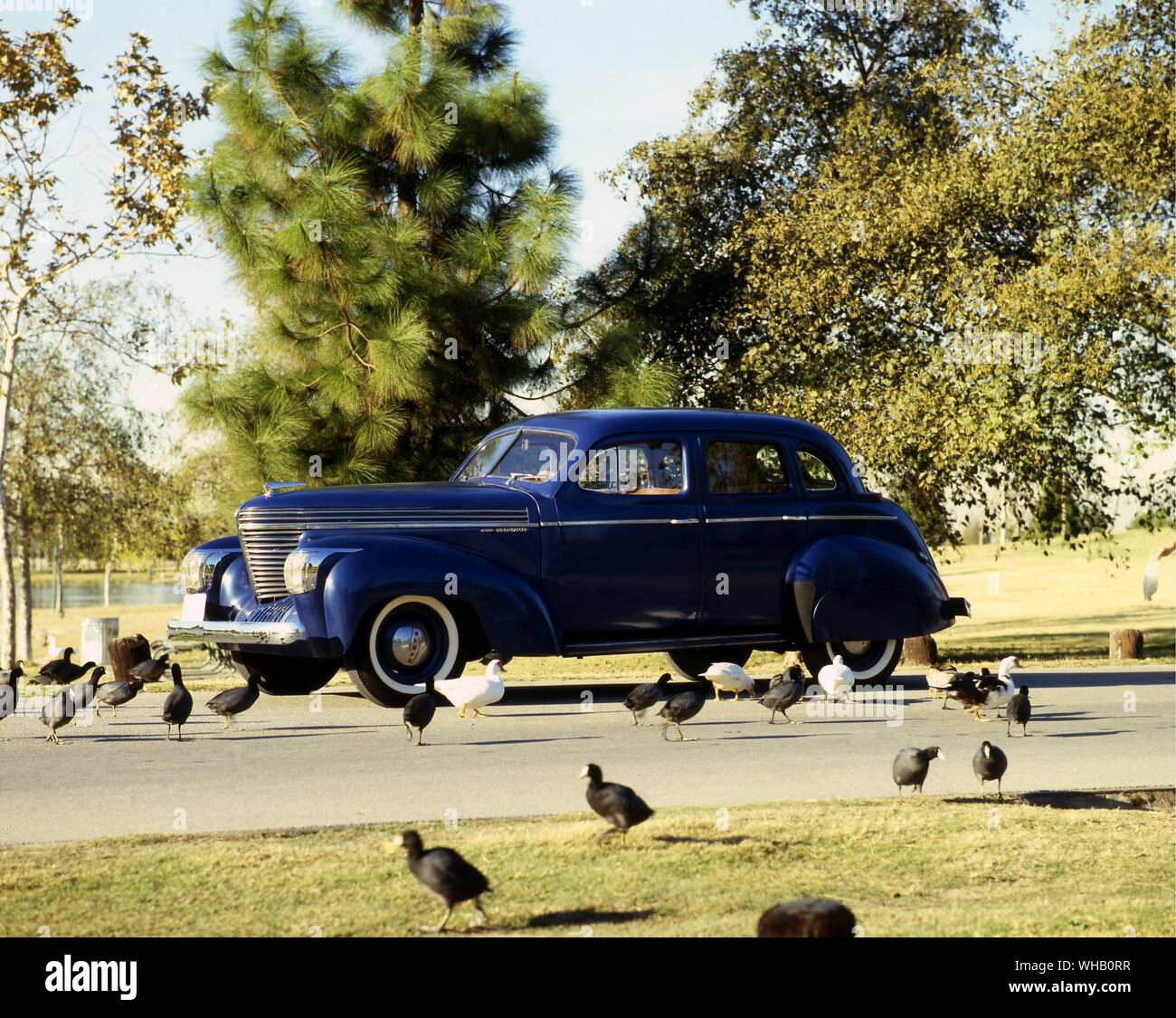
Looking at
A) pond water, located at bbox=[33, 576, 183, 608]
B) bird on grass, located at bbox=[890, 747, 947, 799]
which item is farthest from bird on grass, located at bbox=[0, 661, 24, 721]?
pond water, located at bbox=[33, 576, 183, 608]

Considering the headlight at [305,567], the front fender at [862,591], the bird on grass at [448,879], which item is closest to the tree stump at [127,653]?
the headlight at [305,567]

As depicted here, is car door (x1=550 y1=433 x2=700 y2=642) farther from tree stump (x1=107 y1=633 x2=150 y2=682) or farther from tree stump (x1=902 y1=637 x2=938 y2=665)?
tree stump (x1=902 y1=637 x2=938 y2=665)

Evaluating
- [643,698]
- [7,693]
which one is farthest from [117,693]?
[643,698]

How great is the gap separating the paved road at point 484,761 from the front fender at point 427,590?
64cm

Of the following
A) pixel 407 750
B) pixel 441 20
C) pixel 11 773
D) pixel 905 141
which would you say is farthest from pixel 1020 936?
pixel 905 141

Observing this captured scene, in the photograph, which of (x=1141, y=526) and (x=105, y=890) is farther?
(x=1141, y=526)

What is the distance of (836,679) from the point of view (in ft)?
36.5

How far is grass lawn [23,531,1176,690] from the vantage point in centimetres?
1794

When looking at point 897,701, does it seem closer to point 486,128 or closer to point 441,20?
point 486,128

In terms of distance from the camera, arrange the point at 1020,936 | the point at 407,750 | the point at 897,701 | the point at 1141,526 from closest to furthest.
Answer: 1. the point at 1020,936
2. the point at 407,750
3. the point at 897,701
4. the point at 1141,526

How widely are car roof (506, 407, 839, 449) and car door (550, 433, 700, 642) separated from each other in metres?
0.17

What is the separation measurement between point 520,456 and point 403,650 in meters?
1.94

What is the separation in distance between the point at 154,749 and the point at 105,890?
12.5 feet

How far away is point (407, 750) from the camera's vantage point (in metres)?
8.95
